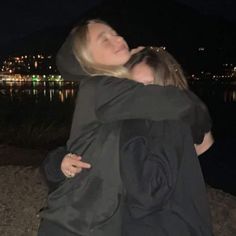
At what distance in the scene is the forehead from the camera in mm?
1878

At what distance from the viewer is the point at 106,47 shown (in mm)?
1852

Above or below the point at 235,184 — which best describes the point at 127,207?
above

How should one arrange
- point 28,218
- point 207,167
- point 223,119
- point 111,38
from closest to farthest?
point 111,38, point 28,218, point 207,167, point 223,119

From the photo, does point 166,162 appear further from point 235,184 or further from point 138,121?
point 235,184

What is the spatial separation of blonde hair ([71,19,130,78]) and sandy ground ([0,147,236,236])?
3.46 metres

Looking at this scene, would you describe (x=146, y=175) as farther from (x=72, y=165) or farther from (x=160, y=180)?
(x=72, y=165)

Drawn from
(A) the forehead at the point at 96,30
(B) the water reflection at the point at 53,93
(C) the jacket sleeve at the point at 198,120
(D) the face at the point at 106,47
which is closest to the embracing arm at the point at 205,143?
(C) the jacket sleeve at the point at 198,120

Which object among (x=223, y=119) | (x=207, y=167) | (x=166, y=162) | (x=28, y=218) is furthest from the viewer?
(x=223, y=119)

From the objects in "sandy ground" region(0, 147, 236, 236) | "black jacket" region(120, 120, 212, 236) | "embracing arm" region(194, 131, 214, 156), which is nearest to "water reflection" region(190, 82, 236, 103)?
"sandy ground" region(0, 147, 236, 236)

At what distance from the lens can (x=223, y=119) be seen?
→ 136 feet

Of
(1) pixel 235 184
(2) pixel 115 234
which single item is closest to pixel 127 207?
(2) pixel 115 234

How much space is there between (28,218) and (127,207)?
3.96m

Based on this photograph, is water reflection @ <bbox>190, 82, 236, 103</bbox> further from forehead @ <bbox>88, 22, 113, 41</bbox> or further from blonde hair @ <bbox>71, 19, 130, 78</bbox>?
blonde hair @ <bbox>71, 19, 130, 78</bbox>

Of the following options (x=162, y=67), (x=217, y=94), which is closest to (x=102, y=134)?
(x=162, y=67)
